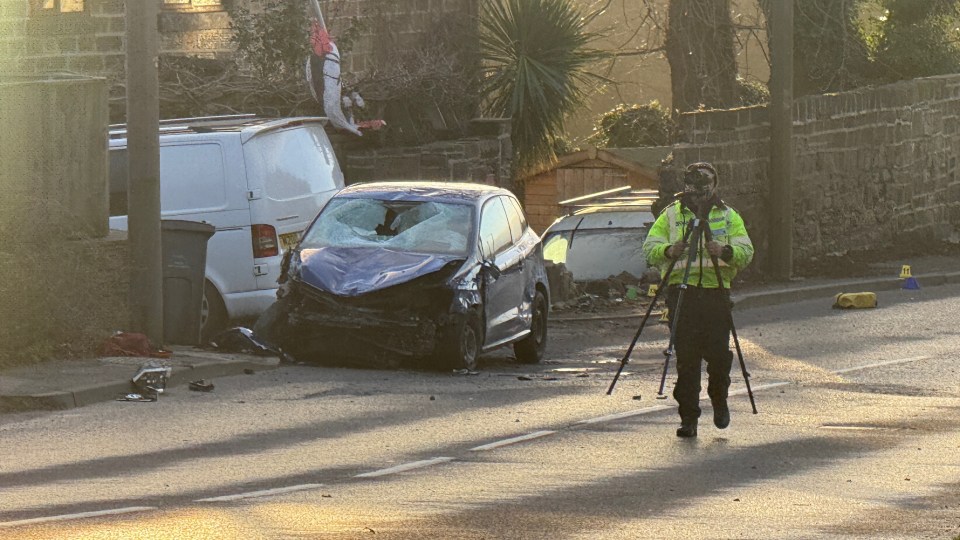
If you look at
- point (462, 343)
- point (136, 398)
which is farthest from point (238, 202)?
point (136, 398)

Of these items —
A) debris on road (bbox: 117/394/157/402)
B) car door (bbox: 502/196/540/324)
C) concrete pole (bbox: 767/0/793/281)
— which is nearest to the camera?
debris on road (bbox: 117/394/157/402)

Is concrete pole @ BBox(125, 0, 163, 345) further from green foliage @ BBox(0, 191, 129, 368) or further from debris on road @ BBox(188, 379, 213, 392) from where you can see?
debris on road @ BBox(188, 379, 213, 392)

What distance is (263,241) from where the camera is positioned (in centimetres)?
1758

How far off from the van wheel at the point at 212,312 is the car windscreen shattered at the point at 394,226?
1.59m

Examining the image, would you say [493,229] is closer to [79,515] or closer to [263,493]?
[263,493]

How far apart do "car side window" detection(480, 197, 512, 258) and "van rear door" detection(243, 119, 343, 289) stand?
Result: 5.40 ft

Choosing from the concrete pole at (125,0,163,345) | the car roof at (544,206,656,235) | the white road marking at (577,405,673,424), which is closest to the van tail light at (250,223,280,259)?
the concrete pole at (125,0,163,345)

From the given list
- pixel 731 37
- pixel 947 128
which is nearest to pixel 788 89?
pixel 731 37

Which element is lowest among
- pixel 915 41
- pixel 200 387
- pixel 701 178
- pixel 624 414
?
pixel 624 414

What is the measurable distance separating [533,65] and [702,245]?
60.3ft

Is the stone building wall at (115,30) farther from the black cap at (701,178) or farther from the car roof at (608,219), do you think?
the black cap at (701,178)

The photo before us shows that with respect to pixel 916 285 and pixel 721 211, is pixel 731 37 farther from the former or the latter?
pixel 721 211

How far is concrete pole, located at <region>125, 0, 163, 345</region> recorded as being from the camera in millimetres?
16031

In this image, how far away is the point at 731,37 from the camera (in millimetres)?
31078
